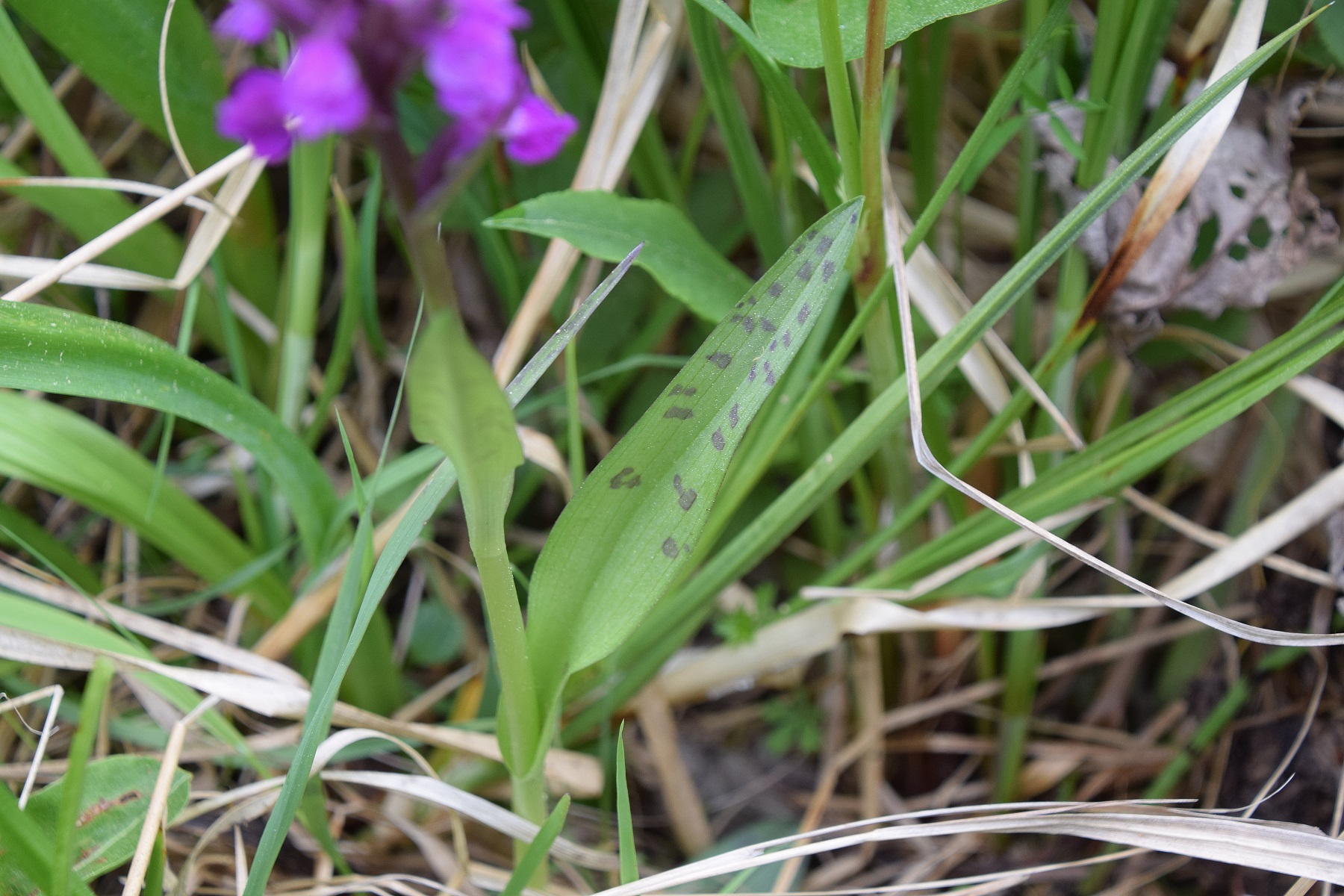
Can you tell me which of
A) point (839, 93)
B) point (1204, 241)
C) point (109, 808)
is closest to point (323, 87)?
point (839, 93)

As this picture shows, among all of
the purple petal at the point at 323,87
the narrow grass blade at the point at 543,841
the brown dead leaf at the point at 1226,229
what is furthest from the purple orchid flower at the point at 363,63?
the brown dead leaf at the point at 1226,229

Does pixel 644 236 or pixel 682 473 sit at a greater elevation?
pixel 644 236

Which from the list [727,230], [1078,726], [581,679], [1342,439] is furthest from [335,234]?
[1342,439]

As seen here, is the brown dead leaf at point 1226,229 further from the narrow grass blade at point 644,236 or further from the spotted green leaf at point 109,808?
the spotted green leaf at point 109,808

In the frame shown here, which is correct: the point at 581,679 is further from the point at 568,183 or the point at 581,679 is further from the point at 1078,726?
the point at 1078,726

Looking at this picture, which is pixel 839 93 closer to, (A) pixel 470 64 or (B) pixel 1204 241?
(A) pixel 470 64

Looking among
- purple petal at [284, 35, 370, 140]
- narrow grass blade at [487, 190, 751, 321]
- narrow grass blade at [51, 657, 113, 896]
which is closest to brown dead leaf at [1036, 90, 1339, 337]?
narrow grass blade at [487, 190, 751, 321]
